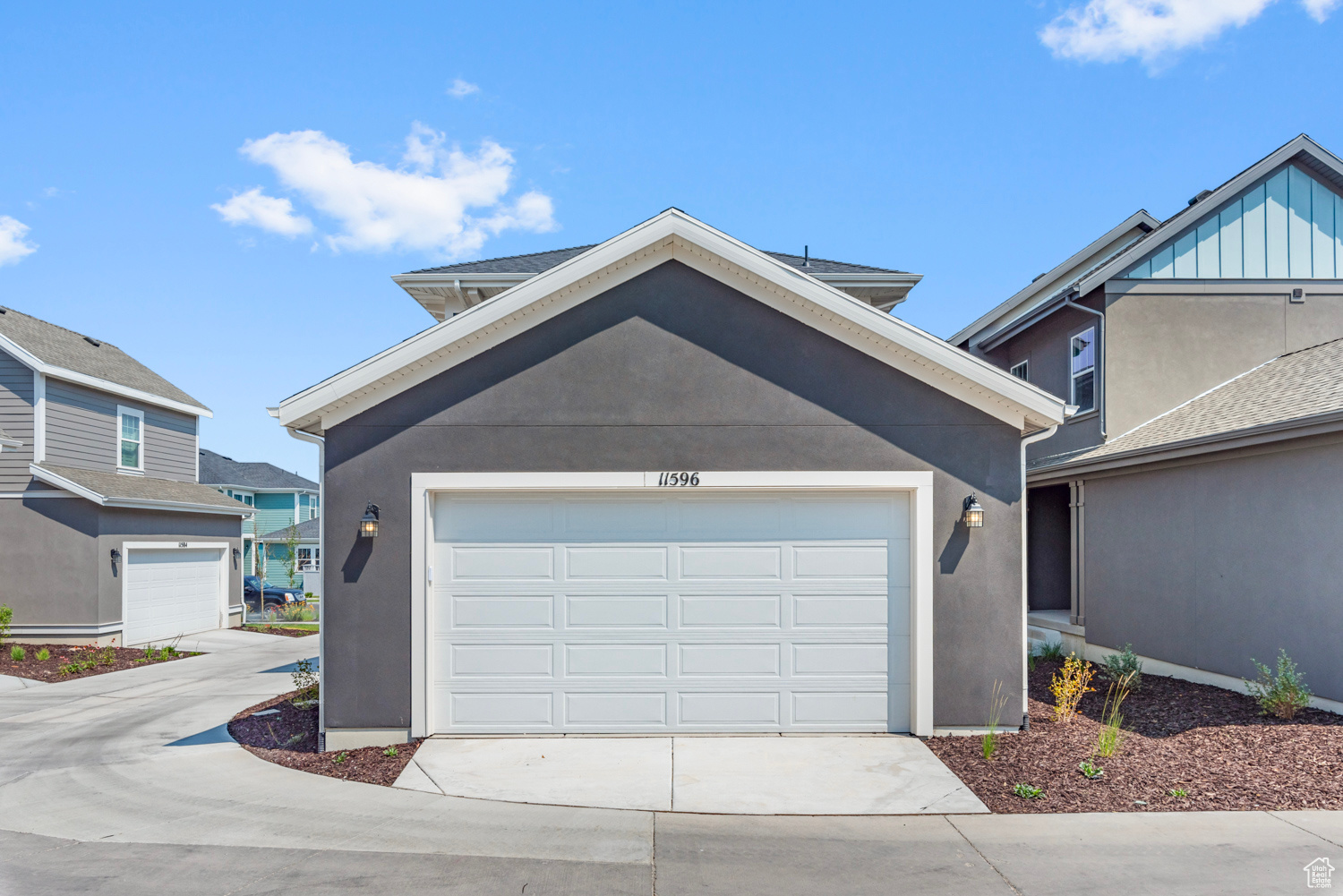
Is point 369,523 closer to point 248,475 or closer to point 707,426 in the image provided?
point 707,426

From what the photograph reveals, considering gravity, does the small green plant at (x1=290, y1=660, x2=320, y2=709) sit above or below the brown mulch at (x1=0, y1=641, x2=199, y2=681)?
above

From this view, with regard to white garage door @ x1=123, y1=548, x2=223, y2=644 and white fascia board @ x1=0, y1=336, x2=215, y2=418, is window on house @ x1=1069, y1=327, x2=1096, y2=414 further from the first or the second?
white fascia board @ x1=0, y1=336, x2=215, y2=418

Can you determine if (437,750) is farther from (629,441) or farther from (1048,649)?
(1048,649)

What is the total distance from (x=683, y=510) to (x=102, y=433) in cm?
1666

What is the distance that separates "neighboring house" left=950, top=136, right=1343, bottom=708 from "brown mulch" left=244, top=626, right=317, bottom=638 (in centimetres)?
1782

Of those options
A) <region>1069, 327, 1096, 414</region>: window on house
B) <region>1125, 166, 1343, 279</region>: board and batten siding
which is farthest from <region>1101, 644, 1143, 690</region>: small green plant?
<region>1125, 166, 1343, 279</region>: board and batten siding

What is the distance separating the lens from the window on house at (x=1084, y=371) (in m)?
14.0

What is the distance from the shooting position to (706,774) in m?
7.07

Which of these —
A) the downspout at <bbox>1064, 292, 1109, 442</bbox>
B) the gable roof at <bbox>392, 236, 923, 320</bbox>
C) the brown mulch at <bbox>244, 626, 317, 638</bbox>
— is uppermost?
the gable roof at <bbox>392, 236, 923, 320</bbox>

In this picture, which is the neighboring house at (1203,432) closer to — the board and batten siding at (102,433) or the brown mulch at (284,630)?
the brown mulch at (284,630)

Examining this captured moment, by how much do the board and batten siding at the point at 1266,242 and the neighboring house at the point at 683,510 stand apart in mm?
7842

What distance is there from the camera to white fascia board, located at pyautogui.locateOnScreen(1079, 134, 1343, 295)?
13.0 m

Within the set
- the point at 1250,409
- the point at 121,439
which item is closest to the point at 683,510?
the point at 1250,409

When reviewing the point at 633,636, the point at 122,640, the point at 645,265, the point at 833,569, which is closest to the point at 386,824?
the point at 633,636
